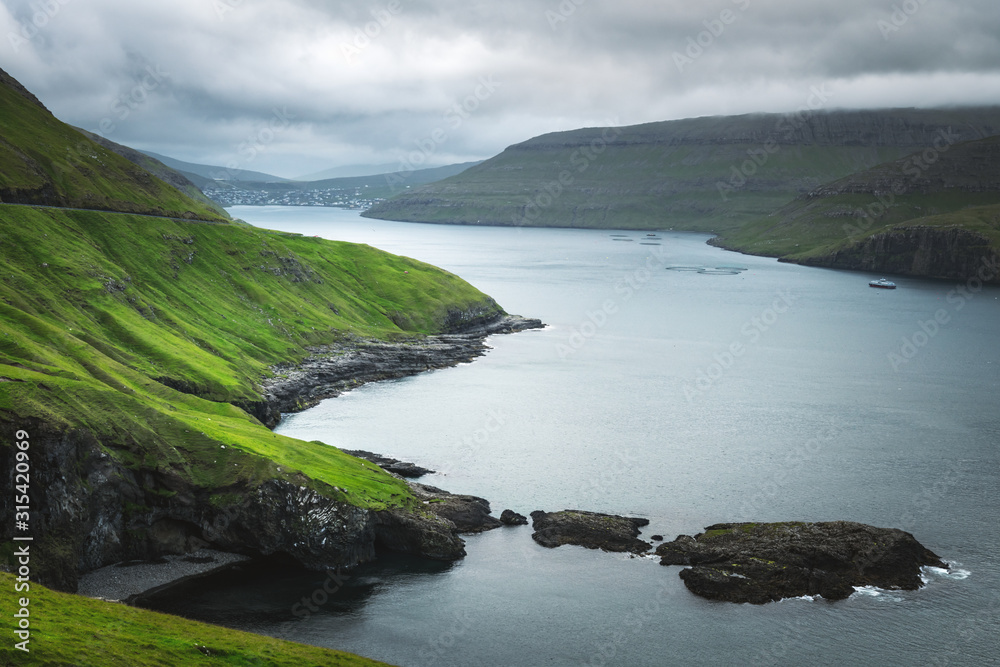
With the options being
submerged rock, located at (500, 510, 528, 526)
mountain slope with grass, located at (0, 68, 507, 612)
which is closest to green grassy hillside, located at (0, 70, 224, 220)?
mountain slope with grass, located at (0, 68, 507, 612)

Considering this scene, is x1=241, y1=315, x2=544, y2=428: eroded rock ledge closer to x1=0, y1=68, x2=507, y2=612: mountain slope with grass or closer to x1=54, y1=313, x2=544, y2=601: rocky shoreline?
x1=0, y1=68, x2=507, y2=612: mountain slope with grass

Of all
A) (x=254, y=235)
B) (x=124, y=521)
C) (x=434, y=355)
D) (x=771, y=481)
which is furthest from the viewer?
(x=254, y=235)

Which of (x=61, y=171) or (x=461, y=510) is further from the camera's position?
(x=61, y=171)

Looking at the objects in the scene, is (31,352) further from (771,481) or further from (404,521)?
(771,481)

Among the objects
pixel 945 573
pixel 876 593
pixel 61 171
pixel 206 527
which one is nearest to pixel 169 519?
pixel 206 527

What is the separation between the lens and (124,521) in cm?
6112

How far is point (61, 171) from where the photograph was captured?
136 metres

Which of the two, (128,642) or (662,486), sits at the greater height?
(662,486)

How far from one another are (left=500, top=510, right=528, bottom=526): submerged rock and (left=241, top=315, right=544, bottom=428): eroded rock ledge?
128 feet

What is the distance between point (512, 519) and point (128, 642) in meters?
36.4

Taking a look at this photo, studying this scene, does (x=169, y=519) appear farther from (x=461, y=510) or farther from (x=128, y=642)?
(x=461, y=510)

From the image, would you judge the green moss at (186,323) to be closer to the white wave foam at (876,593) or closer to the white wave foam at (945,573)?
the white wave foam at (876,593)

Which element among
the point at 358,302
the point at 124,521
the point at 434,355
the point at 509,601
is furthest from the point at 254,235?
the point at 509,601

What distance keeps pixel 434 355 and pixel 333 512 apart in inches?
3233
